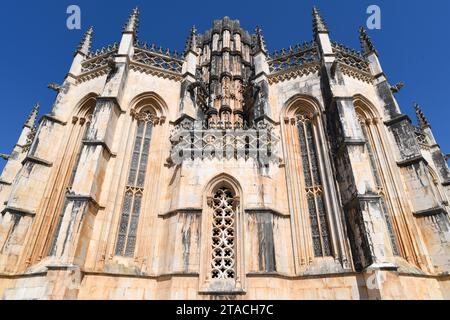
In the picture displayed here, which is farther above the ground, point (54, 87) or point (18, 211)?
point (54, 87)

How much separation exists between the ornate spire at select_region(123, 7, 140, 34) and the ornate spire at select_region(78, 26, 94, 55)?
10.0 ft

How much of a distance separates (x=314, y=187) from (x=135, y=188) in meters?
8.51

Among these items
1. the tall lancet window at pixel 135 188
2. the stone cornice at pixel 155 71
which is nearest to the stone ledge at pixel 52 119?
the tall lancet window at pixel 135 188

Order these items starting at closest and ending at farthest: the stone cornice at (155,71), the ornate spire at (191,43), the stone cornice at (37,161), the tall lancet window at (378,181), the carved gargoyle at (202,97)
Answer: the tall lancet window at (378,181)
the stone cornice at (37,161)
the stone cornice at (155,71)
the ornate spire at (191,43)
the carved gargoyle at (202,97)

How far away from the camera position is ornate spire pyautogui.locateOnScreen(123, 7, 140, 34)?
17.3 metres

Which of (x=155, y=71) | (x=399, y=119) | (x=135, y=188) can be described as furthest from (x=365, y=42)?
(x=135, y=188)

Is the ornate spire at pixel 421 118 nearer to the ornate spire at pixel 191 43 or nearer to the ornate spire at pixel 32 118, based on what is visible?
the ornate spire at pixel 191 43

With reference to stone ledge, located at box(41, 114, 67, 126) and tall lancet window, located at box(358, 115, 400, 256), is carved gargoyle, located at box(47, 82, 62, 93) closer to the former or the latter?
stone ledge, located at box(41, 114, 67, 126)

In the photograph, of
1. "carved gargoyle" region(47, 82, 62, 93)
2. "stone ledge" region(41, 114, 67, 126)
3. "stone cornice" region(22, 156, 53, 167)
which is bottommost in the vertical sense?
"stone cornice" region(22, 156, 53, 167)

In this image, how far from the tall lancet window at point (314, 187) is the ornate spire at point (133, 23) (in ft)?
37.4

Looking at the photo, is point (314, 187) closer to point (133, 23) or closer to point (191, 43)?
point (191, 43)

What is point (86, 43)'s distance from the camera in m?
18.6

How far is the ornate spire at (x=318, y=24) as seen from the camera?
55.8ft

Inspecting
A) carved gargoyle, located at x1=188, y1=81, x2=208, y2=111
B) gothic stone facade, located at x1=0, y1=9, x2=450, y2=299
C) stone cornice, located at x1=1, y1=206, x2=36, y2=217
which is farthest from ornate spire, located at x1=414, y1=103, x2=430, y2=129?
stone cornice, located at x1=1, y1=206, x2=36, y2=217
